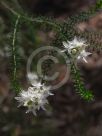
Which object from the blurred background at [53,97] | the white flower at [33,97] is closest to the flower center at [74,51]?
the white flower at [33,97]

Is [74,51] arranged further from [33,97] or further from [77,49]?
[33,97]

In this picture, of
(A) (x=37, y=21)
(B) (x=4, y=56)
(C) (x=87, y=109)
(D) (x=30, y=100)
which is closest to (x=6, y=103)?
(B) (x=4, y=56)

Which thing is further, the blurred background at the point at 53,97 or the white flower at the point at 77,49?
the blurred background at the point at 53,97

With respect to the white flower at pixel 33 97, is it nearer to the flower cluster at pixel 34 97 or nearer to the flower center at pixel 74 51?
the flower cluster at pixel 34 97

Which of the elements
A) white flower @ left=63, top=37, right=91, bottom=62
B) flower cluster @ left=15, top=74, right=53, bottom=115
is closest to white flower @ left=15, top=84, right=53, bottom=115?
flower cluster @ left=15, top=74, right=53, bottom=115

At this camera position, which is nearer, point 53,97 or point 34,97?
point 34,97

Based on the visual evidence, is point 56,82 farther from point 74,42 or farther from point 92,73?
point 74,42

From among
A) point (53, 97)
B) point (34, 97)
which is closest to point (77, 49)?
point (34, 97)

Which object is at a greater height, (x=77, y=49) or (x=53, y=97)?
(x=53, y=97)
